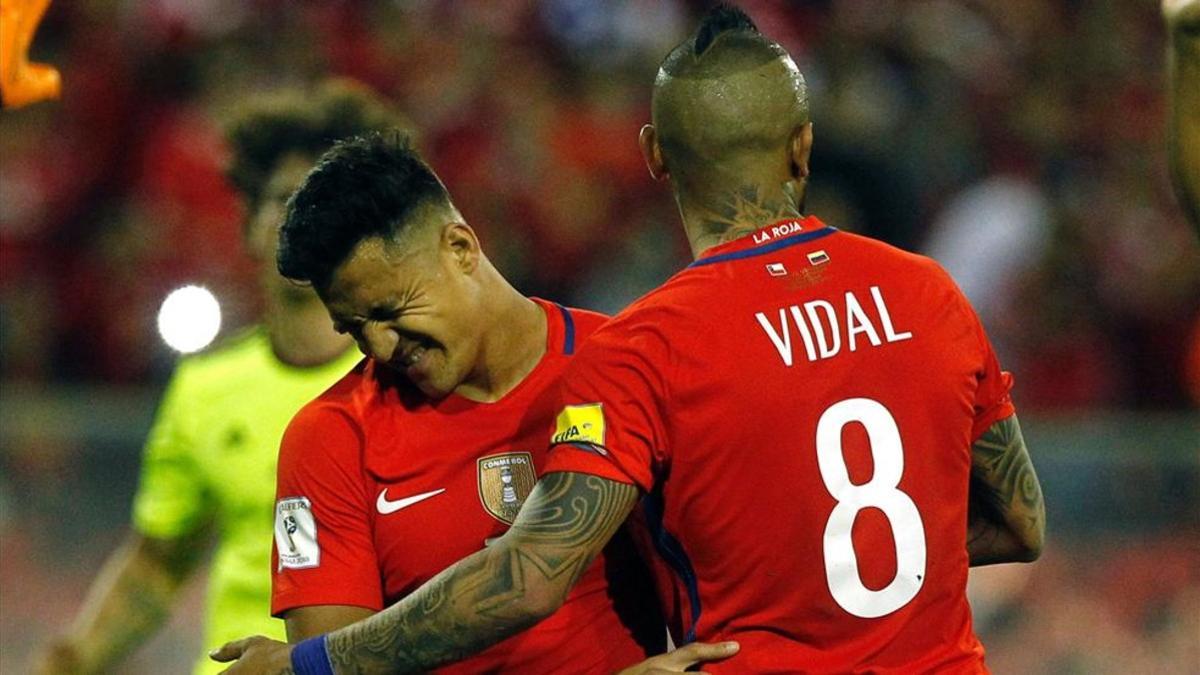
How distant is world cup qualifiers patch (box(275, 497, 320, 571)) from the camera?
3465 millimetres

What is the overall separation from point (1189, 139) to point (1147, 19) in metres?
7.93

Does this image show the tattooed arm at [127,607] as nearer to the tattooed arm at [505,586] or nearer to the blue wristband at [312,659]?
the blue wristband at [312,659]

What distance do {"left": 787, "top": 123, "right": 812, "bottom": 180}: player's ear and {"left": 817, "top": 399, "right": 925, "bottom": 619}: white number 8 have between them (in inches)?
17.5

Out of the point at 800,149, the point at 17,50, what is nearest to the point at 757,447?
the point at 800,149

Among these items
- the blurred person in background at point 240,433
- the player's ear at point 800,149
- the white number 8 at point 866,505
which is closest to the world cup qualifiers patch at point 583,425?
the white number 8 at point 866,505

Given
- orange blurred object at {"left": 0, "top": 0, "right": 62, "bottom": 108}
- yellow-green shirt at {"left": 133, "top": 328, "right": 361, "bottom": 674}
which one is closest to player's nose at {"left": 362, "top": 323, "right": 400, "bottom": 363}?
orange blurred object at {"left": 0, "top": 0, "right": 62, "bottom": 108}

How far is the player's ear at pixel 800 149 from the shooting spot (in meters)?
3.39

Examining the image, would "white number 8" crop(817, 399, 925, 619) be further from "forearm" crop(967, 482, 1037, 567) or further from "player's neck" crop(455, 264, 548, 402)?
"player's neck" crop(455, 264, 548, 402)

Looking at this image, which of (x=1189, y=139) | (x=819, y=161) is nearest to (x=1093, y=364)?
(x=819, y=161)

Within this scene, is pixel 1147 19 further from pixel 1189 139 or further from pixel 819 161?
pixel 1189 139

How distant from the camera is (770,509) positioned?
3182 millimetres

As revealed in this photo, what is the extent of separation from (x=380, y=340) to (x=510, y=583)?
51 cm

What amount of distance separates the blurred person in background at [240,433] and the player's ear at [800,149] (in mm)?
1682

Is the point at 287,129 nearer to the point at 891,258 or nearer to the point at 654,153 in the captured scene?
the point at 654,153
